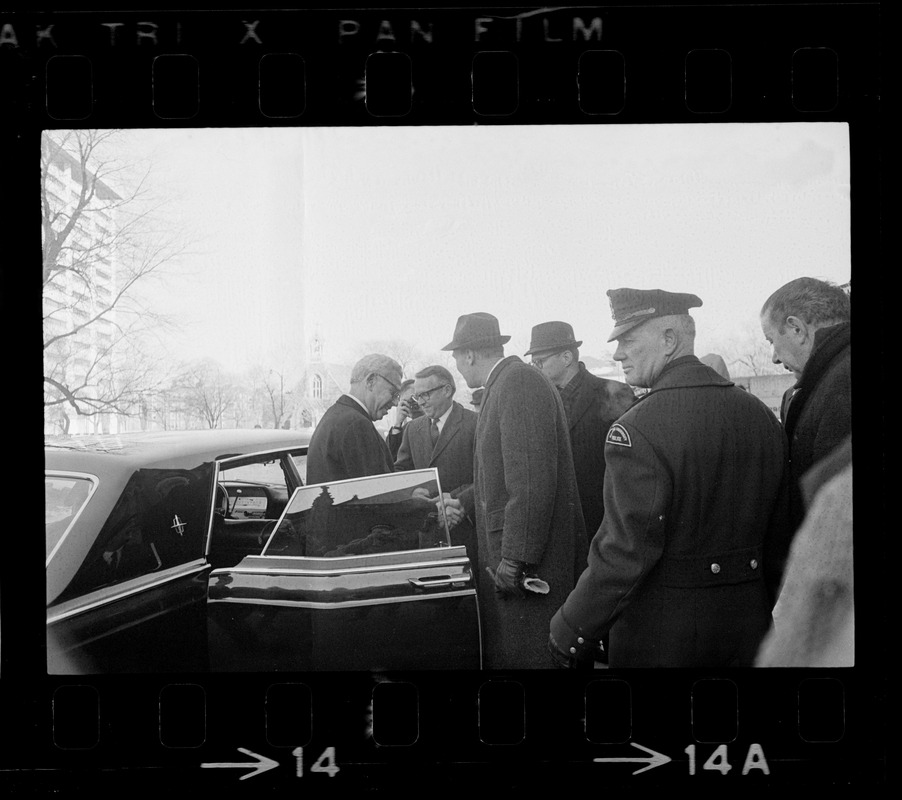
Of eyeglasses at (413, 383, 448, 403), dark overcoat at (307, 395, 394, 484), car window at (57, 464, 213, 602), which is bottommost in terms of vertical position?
car window at (57, 464, 213, 602)

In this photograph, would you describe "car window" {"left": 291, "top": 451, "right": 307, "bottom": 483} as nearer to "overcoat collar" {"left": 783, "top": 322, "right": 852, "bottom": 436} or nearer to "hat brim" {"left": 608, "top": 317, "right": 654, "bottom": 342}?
"hat brim" {"left": 608, "top": 317, "right": 654, "bottom": 342}

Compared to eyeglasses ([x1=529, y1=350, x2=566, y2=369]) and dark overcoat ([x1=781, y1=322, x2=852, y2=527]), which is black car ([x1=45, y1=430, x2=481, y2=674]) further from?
dark overcoat ([x1=781, y1=322, x2=852, y2=527])

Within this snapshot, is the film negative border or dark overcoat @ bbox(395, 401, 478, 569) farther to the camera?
dark overcoat @ bbox(395, 401, 478, 569)

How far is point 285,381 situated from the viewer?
2465 mm

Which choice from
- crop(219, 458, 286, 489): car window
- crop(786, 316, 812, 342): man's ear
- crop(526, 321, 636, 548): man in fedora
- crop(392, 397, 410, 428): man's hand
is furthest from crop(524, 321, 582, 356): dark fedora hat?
crop(219, 458, 286, 489): car window

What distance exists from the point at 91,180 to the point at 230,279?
0.52 m

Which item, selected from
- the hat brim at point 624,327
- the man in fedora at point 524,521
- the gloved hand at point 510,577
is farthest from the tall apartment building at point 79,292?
the hat brim at point 624,327

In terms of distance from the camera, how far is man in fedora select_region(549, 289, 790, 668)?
2467mm

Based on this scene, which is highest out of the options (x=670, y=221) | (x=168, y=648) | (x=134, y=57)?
(x=134, y=57)

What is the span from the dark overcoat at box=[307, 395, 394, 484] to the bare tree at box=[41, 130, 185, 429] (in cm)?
54

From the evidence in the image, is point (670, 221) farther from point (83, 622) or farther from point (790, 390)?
point (83, 622)

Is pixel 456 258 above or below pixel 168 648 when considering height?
above

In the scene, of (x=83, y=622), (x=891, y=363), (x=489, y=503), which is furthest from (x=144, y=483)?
(x=891, y=363)

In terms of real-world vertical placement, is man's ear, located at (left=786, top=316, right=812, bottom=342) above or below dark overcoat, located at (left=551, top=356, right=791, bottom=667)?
above
